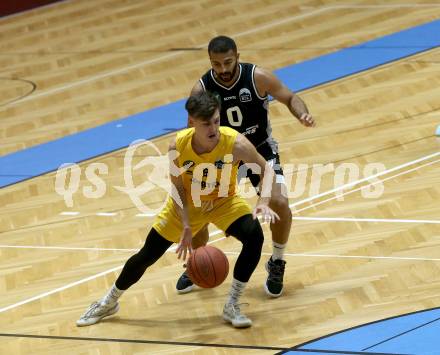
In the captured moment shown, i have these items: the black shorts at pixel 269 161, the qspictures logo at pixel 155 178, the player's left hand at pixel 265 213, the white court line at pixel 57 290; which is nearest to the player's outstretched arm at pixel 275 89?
the black shorts at pixel 269 161

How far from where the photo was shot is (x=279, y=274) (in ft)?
24.1

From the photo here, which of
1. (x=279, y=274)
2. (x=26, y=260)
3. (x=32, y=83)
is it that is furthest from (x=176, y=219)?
(x=32, y=83)

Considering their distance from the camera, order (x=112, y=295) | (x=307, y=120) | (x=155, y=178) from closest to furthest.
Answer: (x=307, y=120) < (x=112, y=295) < (x=155, y=178)

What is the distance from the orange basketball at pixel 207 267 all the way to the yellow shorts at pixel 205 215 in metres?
0.20

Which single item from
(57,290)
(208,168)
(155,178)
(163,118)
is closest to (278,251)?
(208,168)

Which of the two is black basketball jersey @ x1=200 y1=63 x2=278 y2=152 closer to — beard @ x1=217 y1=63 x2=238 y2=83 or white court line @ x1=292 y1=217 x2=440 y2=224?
beard @ x1=217 y1=63 x2=238 y2=83

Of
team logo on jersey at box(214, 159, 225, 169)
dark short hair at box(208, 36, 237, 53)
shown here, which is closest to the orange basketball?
team logo on jersey at box(214, 159, 225, 169)

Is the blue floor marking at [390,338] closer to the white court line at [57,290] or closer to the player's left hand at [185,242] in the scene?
the player's left hand at [185,242]

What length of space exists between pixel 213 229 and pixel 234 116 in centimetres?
154

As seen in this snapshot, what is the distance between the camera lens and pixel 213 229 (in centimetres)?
866

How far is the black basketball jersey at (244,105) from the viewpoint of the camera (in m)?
7.36

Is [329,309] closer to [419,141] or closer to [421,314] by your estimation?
[421,314]

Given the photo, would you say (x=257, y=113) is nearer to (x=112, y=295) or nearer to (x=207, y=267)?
(x=207, y=267)

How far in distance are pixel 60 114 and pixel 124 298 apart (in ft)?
16.8
